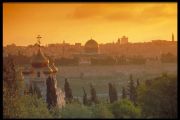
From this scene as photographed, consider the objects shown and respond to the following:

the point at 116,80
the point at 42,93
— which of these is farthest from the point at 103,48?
the point at 42,93

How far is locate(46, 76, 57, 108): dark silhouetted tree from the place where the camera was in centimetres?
761

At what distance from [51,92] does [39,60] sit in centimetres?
41

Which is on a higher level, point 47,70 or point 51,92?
point 47,70

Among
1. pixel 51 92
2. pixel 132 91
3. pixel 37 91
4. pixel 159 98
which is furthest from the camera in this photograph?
pixel 37 91

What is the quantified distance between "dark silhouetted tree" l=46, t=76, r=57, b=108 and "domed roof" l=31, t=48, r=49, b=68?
186 mm

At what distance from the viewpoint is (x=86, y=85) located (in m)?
7.48

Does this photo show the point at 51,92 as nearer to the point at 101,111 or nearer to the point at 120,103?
the point at 101,111

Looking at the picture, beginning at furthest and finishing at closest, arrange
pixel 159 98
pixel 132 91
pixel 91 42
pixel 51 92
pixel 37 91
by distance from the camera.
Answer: pixel 37 91 < pixel 51 92 < pixel 132 91 < pixel 91 42 < pixel 159 98

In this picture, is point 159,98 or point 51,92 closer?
point 159,98

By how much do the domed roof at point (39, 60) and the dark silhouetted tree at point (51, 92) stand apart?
0.61 feet

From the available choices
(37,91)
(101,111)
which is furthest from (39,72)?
(101,111)

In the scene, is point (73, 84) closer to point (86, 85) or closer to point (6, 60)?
point (86, 85)

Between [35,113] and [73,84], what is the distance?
A: 58 cm

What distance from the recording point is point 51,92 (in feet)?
25.1
